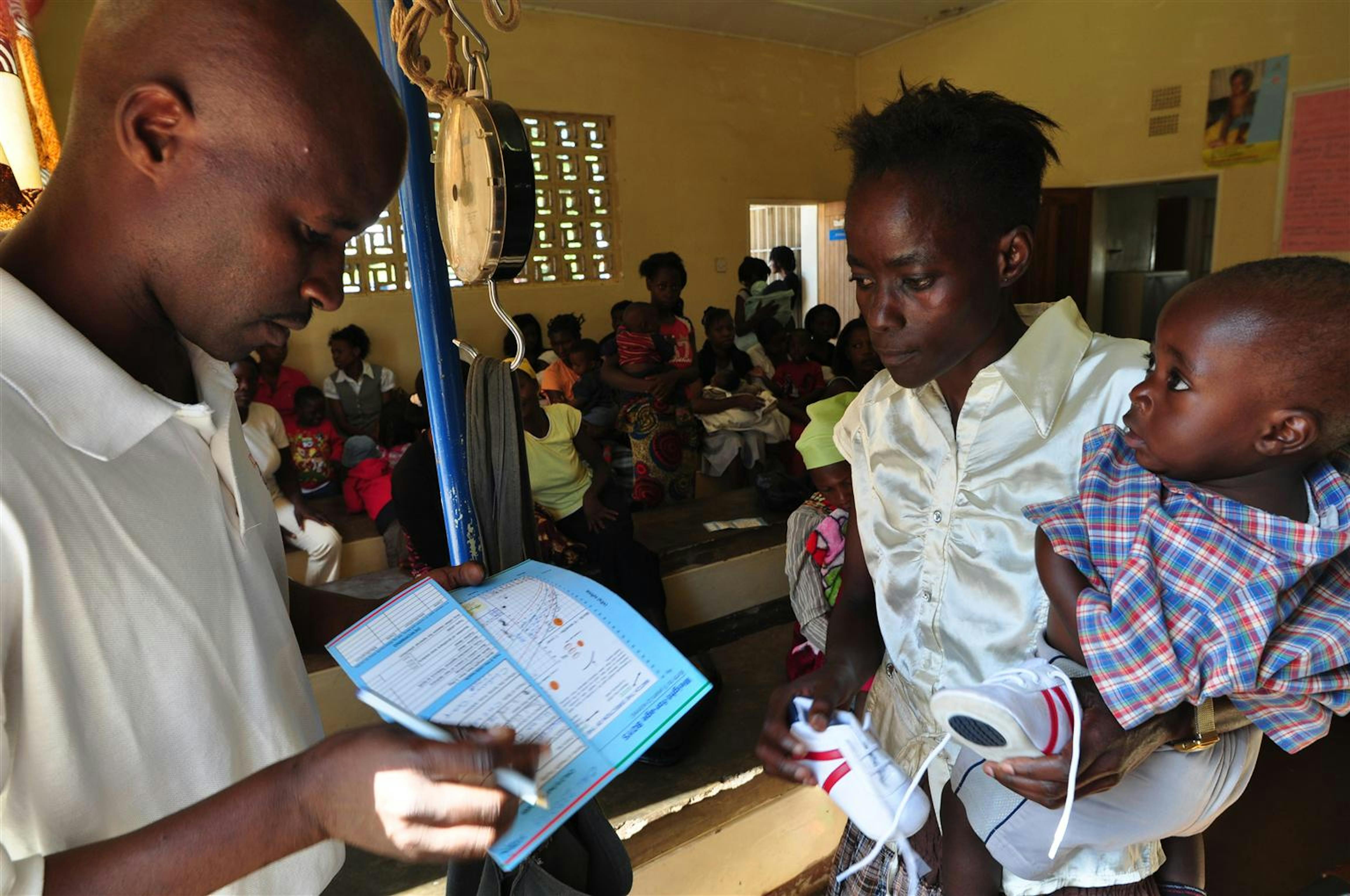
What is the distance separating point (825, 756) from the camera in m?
0.94

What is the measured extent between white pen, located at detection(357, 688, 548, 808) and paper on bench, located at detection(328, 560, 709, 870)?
0.07 m

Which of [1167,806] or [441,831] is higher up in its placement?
[441,831]

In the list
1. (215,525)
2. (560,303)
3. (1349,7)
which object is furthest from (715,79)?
(215,525)

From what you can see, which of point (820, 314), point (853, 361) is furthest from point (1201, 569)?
point (820, 314)

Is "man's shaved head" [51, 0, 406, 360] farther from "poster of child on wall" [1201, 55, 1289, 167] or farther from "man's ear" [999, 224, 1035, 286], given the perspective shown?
"poster of child on wall" [1201, 55, 1289, 167]

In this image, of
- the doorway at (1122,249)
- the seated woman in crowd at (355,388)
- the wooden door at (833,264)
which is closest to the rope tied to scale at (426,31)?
the seated woman in crowd at (355,388)

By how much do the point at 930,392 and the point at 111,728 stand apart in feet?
3.75

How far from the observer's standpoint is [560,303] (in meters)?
6.80

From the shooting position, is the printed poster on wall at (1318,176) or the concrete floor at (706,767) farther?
the printed poster on wall at (1318,176)

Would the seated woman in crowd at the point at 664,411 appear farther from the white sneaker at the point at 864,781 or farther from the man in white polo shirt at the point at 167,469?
the man in white polo shirt at the point at 167,469

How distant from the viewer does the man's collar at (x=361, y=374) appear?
539 centimetres

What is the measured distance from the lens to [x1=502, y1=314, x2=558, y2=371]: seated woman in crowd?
5.96 m

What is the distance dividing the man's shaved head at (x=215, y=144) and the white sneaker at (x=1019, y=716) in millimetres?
826

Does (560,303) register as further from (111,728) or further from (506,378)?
(111,728)
